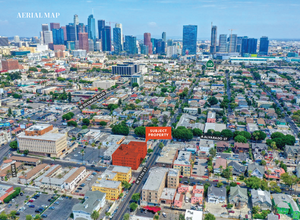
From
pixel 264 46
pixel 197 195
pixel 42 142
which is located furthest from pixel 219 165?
pixel 264 46

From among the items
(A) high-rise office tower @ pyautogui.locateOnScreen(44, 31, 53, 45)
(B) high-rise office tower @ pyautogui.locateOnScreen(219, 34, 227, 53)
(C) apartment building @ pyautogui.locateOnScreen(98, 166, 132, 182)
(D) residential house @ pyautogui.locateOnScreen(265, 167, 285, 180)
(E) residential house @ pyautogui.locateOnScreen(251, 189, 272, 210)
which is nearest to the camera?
(E) residential house @ pyautogui.locateOnScreen(251, 189, 272, 210)

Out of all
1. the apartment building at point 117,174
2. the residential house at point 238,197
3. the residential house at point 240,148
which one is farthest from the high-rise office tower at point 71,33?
the residential house at point 238,197

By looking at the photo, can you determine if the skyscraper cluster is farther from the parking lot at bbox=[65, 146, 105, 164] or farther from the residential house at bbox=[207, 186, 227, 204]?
the residential house at bbox=[207, 186, 227, 204]

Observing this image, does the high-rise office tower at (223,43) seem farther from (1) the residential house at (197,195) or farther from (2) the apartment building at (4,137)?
(1) the residential house at (197,195)

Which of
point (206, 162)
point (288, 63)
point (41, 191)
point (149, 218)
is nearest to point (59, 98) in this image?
point (41, 191)

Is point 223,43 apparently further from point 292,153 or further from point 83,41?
point 292,153

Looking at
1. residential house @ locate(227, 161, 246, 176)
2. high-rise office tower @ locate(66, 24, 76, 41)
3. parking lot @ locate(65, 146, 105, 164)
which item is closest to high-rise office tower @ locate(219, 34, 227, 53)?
high-rise office tower @ locate(66, 24, 76, 41)

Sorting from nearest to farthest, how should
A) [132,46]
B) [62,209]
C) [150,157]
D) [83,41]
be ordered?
1. [62,209]
2. [150,157]
3. [83,41]
4. [132,46]
